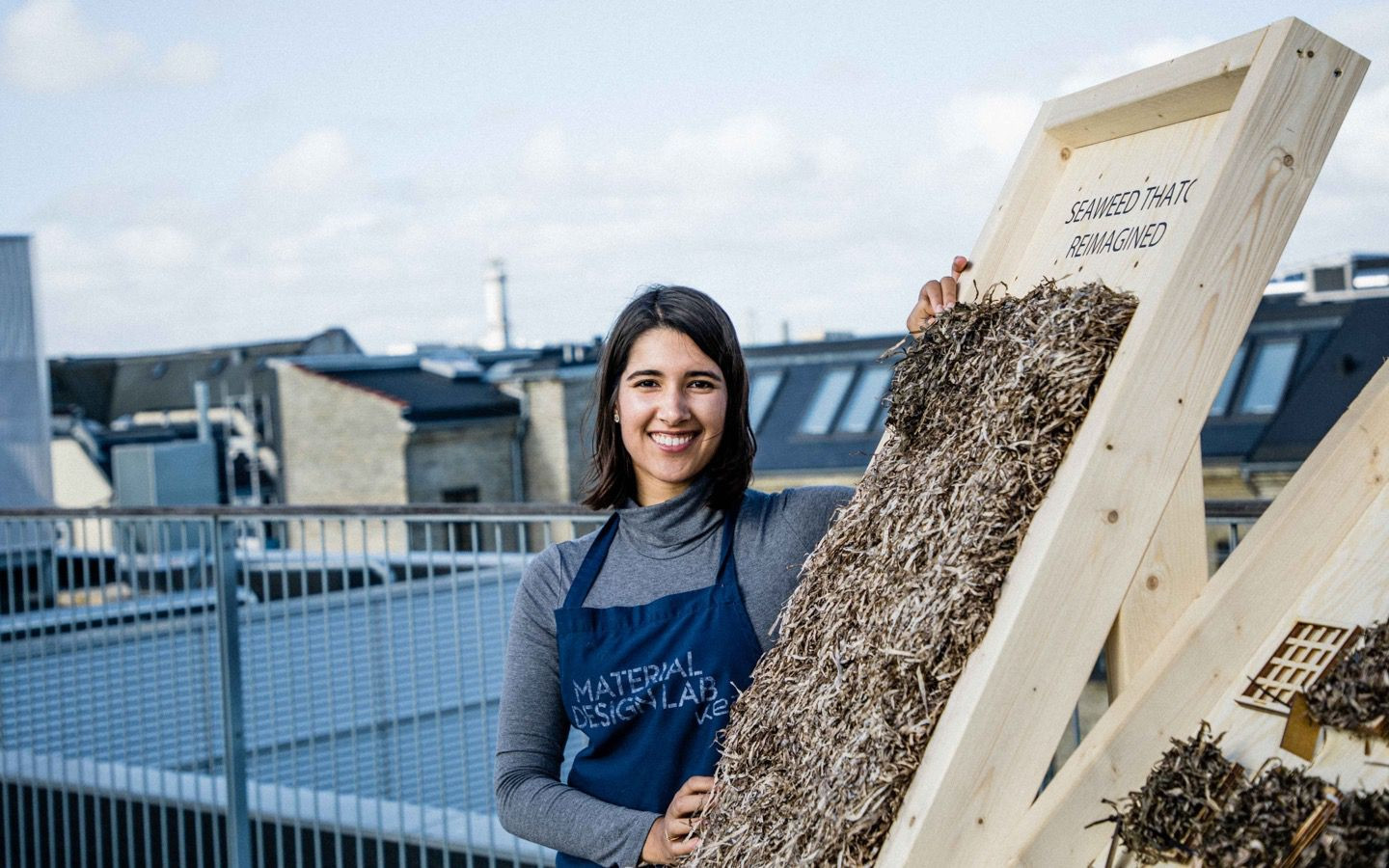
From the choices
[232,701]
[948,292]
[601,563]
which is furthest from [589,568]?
[232,701]

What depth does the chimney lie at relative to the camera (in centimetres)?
4528

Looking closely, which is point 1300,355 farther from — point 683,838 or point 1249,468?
point 683,838

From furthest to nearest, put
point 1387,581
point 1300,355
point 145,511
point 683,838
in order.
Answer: point 1300,355, point 145,511, point 683,838, point 1387,581

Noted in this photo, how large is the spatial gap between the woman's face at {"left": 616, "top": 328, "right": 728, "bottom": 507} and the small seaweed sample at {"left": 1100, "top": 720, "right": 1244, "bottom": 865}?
107 cm

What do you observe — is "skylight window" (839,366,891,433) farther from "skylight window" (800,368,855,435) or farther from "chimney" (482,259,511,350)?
"chimney" (482,259,511,350)

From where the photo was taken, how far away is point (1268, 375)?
2653cm

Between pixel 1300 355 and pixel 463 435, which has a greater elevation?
pixel 1300 355

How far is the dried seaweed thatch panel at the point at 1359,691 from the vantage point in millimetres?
1642

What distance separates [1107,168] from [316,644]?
458 cm

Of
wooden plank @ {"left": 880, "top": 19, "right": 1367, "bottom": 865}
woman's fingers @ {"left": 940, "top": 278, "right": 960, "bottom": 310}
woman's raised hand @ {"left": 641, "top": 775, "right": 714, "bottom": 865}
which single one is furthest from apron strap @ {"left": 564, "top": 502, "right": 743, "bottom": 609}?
wooden plank @ {"left": 880, "top": 19, "right": 1367, "bottom": 865}

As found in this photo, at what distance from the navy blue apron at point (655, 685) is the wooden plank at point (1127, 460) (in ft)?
1.88

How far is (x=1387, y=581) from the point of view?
1756 mm

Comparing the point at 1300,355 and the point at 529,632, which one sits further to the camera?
the point at 1300,355

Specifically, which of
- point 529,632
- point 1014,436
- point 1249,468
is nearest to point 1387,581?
point 1014,436
